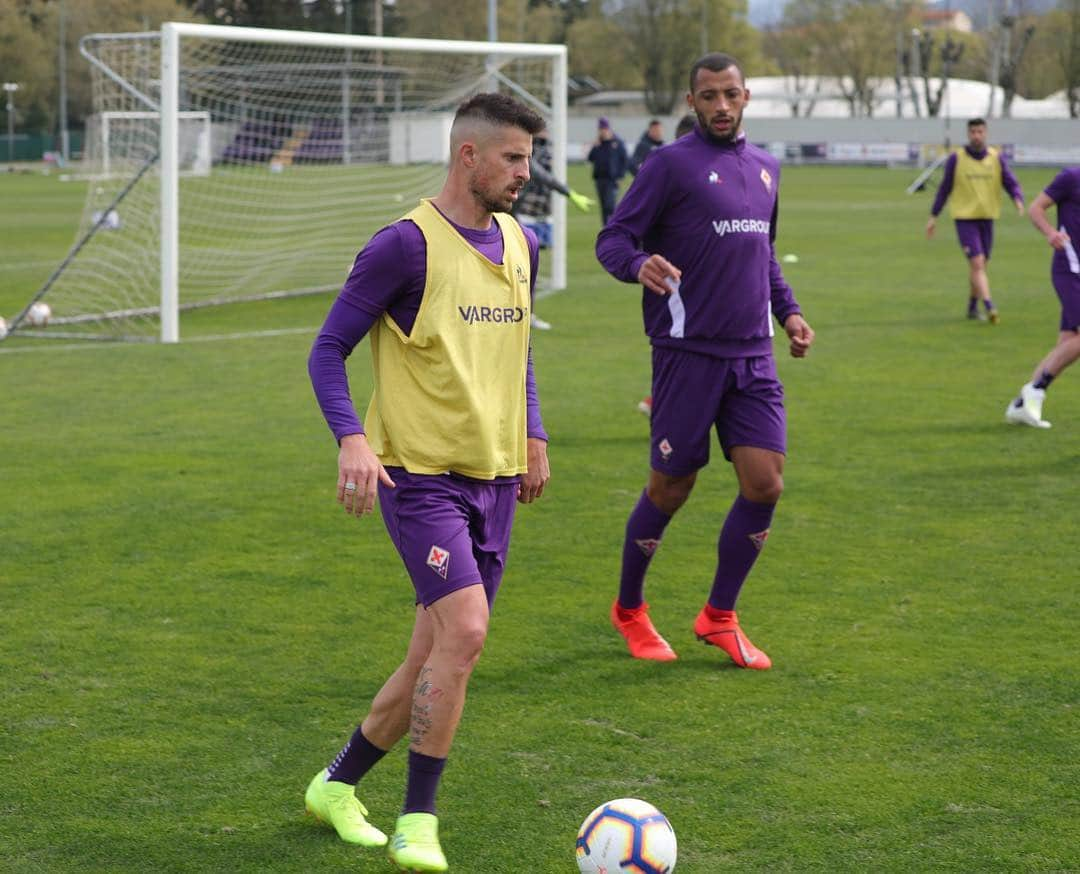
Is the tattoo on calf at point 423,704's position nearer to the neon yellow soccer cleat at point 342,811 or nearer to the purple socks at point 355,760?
the purple socks at point 355,760

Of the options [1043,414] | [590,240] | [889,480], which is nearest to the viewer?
[889,480]

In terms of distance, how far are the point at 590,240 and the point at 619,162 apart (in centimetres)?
241

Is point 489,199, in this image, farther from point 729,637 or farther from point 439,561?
point 729,637

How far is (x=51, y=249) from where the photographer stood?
25.9 metres

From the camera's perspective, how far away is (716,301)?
19.6 feet

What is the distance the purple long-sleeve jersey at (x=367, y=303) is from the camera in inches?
163

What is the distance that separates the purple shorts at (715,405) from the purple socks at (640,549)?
305mm

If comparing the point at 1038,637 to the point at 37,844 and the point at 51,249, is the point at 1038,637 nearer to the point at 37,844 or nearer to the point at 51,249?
the point at 37,844

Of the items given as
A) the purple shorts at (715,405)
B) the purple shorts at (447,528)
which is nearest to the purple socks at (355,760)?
the purple shorts at (447,528)

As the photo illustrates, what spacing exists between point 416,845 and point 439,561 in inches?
29.2

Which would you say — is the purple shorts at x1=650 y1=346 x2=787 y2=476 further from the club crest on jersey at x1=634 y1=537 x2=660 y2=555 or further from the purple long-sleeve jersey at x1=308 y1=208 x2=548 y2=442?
the purple long-sleeve jersey at x1=308 y1=208 x2=548 y2=442

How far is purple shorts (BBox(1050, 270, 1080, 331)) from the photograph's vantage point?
10641 millimetres

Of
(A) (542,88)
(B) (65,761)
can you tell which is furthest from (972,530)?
(A) (542,88)

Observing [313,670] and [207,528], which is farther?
[207,528]
